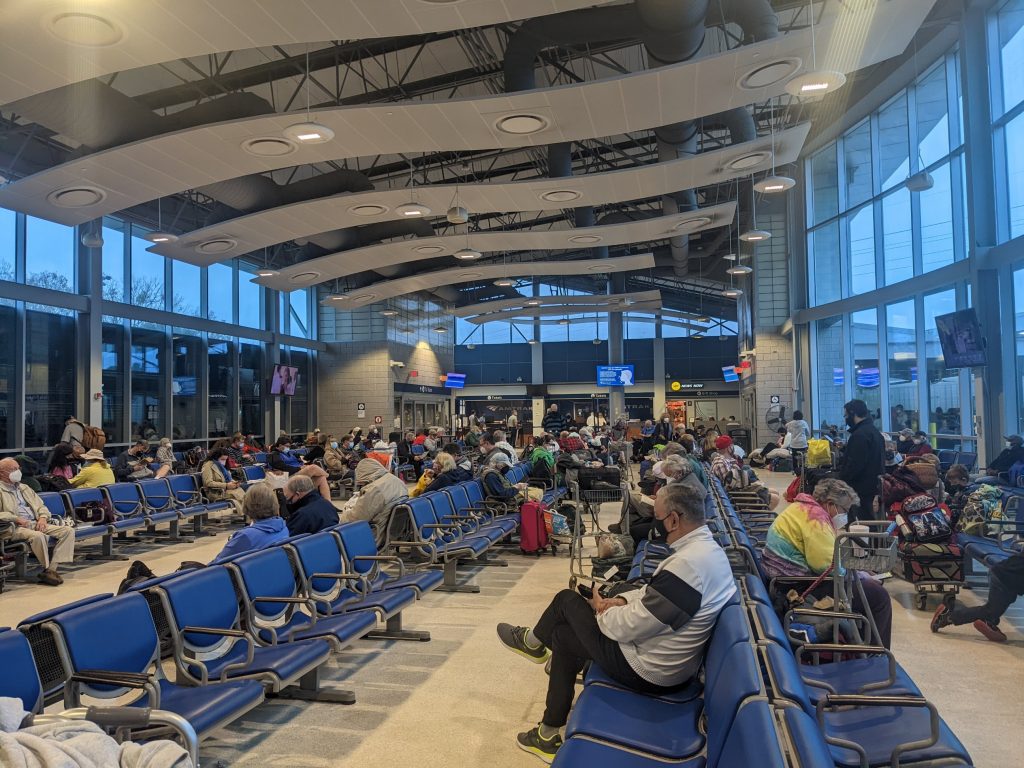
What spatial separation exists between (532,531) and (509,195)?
25.1 ft

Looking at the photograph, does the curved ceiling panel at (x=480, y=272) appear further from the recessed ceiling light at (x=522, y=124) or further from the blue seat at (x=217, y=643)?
the blue seat at (x=217, y=643)

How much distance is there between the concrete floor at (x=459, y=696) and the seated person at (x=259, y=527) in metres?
0.89

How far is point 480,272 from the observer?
20.8 meters

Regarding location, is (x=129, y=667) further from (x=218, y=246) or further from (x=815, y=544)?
(x=218, y=246)

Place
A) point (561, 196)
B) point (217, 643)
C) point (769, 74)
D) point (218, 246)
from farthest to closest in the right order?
point (218, 246) → point (561, 196) → point (769, 74) → point (217, 643)

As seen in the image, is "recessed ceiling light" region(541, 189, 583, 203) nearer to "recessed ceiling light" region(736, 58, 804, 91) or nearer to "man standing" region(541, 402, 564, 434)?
"recessed ceiling light" region(736, 58, 804, 91)

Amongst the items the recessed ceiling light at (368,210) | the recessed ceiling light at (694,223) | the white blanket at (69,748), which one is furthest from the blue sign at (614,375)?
the white blanket at (69,748)

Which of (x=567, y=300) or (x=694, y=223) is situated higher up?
(x=694, y=223)

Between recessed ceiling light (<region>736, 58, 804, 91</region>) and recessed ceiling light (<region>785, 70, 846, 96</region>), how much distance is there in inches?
23.1

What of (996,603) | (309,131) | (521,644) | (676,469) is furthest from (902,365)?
(521,644)

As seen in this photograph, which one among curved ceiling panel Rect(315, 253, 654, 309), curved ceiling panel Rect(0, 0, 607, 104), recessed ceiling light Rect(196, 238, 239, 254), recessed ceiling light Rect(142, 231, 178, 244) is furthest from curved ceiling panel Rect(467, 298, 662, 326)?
curved ceiling panel Rect(0, 0, 607, 104)

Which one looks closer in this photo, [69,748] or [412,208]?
[69,748]

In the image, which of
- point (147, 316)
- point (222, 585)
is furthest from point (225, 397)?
point (222, 585)

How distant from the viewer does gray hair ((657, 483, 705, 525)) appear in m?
3.10
